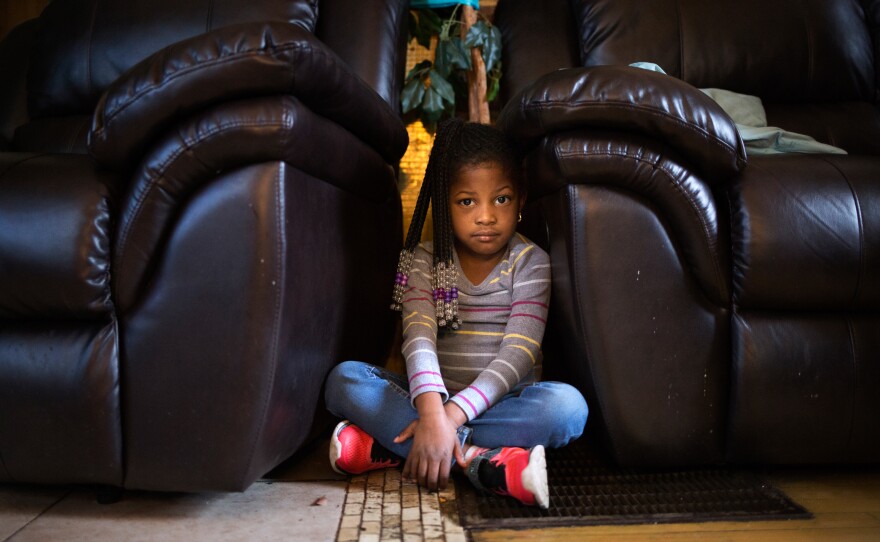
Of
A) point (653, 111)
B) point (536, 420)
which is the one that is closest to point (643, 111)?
point (653, 111)

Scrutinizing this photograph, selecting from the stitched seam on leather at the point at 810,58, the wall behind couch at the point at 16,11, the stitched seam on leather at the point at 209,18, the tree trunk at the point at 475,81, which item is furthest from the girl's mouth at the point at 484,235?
the wall behind couch at the point at 16,11

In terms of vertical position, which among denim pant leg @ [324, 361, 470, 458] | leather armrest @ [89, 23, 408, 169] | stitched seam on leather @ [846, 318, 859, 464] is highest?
leather armrest @ [89, 23, 408, 169]

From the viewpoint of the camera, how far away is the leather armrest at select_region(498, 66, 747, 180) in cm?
87

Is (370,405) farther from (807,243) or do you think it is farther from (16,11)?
(16,11)

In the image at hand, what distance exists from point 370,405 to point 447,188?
1.33ft

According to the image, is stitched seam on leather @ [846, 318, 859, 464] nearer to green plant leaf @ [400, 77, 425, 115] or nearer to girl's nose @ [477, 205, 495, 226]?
girl's nose @ [477, 205, 495, 226]

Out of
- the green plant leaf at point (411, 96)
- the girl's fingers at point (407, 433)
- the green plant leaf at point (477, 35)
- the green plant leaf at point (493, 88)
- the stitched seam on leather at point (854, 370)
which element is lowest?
the girl's fingers at point (407, 433)

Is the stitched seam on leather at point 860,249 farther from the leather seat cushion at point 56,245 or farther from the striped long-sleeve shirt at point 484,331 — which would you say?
the leather seat cushion at point 56,245

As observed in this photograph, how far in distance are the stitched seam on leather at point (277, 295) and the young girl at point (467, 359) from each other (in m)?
0.19

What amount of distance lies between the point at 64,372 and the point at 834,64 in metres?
1.74

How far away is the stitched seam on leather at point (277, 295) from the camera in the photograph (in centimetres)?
80

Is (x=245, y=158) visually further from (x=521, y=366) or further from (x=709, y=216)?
(x=709, y=216)

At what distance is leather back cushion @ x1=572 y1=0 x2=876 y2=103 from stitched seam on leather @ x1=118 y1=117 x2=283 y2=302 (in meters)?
1.03

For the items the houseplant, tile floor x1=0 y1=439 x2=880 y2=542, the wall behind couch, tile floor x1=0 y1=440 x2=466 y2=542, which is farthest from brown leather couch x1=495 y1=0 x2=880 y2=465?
the wall behind couch
